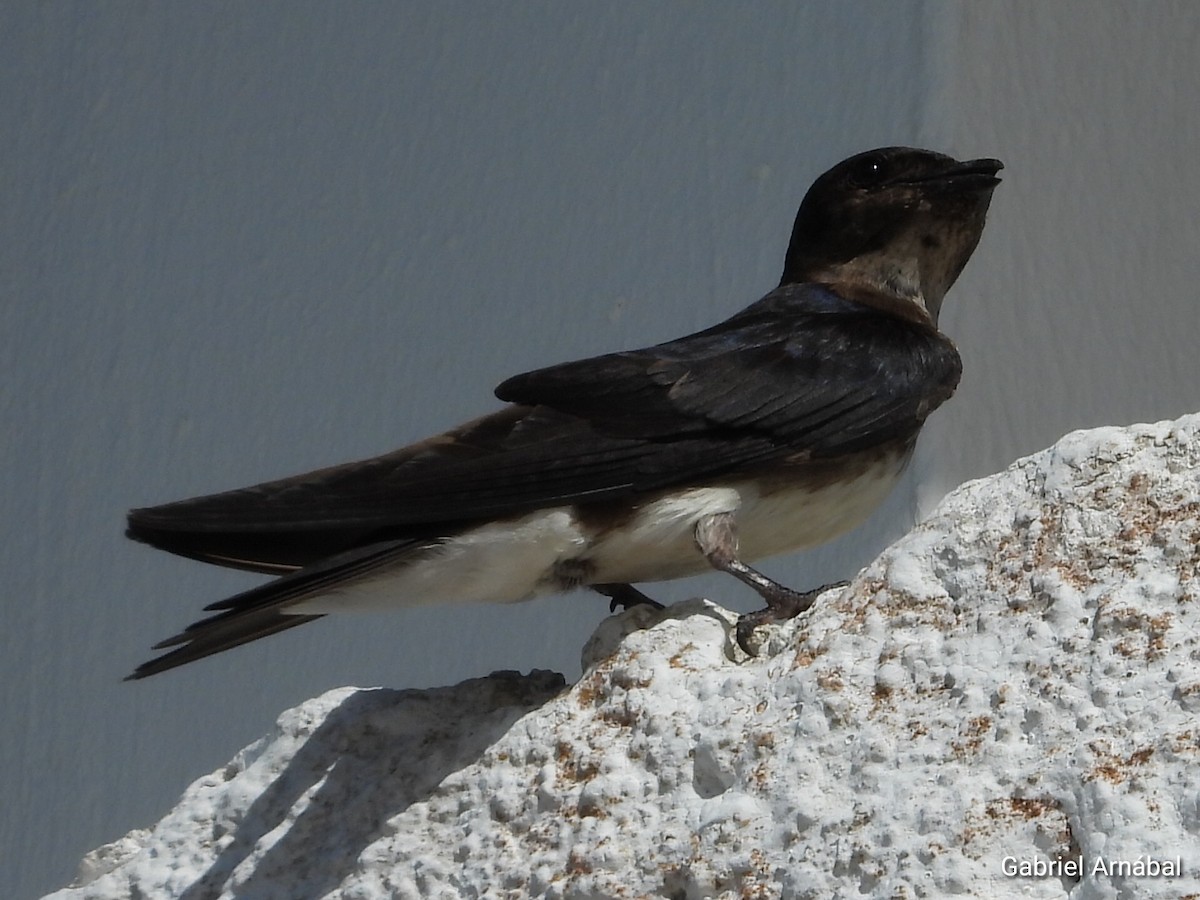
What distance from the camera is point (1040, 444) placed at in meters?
2.46

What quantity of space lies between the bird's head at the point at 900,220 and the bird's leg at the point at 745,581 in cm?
60

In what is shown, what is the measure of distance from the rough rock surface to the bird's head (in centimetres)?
83

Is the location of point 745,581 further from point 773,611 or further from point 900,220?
point 900,220

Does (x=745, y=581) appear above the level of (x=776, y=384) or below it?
below

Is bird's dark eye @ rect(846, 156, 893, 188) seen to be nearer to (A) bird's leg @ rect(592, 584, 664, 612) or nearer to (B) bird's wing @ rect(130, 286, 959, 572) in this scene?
(B) bird's wing @ rect(130, 286, 959, 572)

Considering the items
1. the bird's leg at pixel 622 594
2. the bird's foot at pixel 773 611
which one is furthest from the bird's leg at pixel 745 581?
the bird's leg at pixel 622 594

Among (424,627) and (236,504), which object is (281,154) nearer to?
(424,627)

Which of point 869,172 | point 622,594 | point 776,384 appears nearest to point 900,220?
point 869,172

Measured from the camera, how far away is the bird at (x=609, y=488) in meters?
1.70

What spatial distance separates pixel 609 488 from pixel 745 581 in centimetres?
15

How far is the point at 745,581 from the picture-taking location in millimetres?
1795

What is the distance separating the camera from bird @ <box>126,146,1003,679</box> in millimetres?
1700

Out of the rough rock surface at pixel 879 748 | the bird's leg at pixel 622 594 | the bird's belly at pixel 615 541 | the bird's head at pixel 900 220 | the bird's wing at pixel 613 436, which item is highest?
the bird's head at pixel 900 220

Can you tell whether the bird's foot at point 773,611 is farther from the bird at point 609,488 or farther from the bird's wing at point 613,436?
the bird's wing at point 613,436
